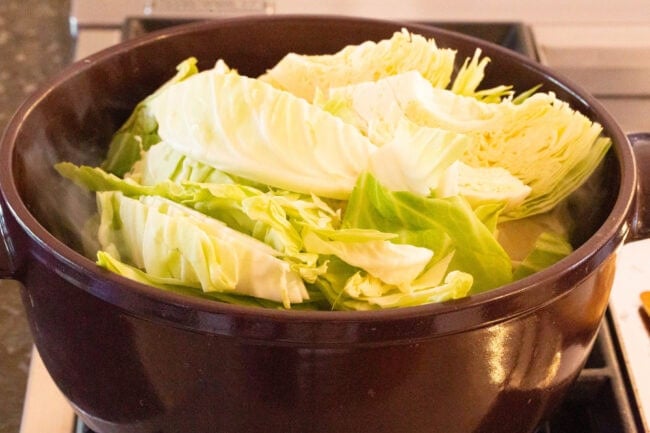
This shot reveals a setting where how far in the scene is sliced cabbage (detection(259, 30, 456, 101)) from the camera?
1.97 feet

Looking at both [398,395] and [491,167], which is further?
[491,167]

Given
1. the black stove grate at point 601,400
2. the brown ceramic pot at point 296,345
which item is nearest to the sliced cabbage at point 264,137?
the brown ceramic pot at point 296,345

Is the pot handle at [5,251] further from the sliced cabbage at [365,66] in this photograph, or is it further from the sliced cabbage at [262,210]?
the sliced cabbage at [365,66]

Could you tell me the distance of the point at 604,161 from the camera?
54 centimetres

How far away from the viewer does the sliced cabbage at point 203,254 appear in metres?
0.42

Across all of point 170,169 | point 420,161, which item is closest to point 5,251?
point 170,169

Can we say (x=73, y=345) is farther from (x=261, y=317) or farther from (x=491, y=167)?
(x=491, y=167)

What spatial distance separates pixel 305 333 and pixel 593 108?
30 cm

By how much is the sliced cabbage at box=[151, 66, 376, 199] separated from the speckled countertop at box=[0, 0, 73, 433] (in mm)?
291

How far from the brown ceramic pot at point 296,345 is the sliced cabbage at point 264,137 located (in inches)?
4.3

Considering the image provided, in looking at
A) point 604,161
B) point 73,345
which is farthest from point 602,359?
point 73,345

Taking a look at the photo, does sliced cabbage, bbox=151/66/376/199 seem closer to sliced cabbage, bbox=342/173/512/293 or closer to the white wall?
sliced cabbage, bbox=342/173/512/293

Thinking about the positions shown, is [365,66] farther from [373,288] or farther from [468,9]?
[468,9]

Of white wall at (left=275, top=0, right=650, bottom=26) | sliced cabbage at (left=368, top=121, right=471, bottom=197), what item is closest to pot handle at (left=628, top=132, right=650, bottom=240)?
sliced cabbage at (left=368, top=121, right=471, bottom=197)
